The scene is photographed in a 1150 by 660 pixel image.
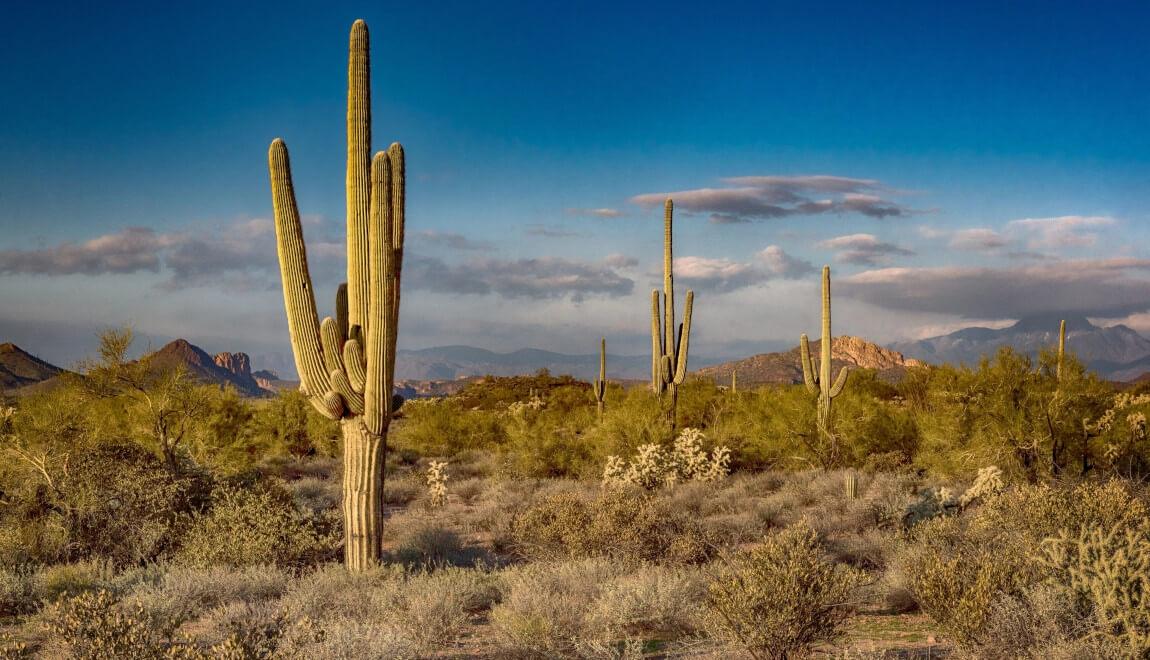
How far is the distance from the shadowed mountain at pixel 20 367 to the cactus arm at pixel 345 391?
83.3 m

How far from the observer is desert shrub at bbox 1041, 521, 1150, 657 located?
5.93 meters

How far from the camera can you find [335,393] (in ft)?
29.8

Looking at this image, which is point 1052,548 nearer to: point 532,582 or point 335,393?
point 532,582

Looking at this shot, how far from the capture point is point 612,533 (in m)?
10.1

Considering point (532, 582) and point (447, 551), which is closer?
point (532, 582)

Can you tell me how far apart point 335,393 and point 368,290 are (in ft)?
3.93

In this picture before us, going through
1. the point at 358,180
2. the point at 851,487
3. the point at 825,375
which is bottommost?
the point at 851,487

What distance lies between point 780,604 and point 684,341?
14.9 m

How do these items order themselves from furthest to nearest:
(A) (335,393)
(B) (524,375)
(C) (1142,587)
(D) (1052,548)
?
(B) (524,375), (A) (335,393), (D) (1052,548), (C) (1142,587)

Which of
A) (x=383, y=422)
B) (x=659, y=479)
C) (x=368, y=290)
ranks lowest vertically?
(x=659, y=479)

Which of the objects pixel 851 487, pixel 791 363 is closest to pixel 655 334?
pixel 851 487

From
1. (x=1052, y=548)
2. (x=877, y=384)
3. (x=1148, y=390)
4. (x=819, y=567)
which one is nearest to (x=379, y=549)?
(x=819, y=567)

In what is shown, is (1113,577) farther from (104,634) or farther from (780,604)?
(104,634)

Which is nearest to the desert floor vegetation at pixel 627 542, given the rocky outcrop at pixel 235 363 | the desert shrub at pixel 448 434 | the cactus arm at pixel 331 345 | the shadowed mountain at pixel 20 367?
the cactus arm at pixel 331 345
